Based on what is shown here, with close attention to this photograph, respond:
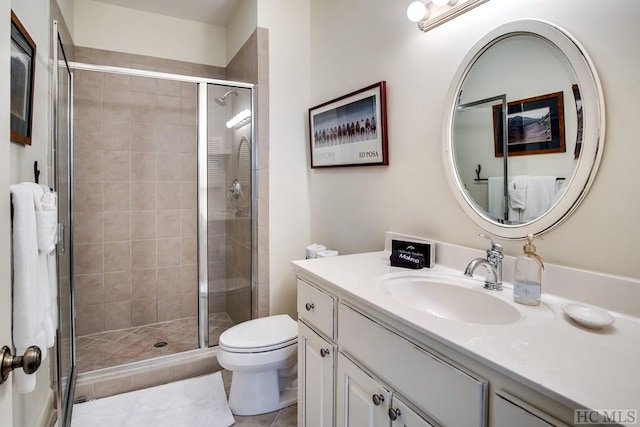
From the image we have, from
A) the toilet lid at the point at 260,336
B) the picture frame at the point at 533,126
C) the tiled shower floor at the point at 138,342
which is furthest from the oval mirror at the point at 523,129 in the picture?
the tiled shower floor at the point at 138,342

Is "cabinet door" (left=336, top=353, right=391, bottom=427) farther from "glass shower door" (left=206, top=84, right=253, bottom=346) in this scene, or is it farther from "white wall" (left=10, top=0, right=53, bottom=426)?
"glass shower door" (left=206, top=84, right=253, bottom=346)

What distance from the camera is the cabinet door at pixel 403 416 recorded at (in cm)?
89

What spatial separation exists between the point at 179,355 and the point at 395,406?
1848 mm

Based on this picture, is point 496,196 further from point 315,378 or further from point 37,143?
point 37,143

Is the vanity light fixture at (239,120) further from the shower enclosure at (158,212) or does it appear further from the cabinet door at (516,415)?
the cabinet door at (516,415)

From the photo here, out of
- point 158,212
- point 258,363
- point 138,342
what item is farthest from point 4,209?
point 158,212

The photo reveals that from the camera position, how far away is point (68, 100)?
6.55 ft

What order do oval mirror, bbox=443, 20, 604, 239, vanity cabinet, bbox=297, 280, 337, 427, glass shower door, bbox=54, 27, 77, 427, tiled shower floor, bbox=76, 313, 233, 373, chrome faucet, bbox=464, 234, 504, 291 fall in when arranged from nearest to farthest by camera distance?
oval mirror, bbox=443, 20, 604, 239 → chrome faucet, bbox=464, 234, 504, 291 → vanity cabinet, bbox=297, 280, 337, 427 → glass shower door, bbox=54, 27, 77, 427 → tiled shower floor, bbox=76, 313, 233, 373

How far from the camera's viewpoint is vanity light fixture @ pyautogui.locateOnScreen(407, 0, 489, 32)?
53.4 inches

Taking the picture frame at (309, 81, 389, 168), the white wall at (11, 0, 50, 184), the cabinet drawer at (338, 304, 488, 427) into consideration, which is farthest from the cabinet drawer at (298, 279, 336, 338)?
the white wall at (11, 0, 50, 184)

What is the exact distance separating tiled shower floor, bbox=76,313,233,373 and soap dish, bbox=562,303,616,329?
7.14 feet

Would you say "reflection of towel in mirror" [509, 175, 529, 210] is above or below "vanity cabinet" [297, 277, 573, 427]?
above

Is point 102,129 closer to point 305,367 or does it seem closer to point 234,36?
point 234,36

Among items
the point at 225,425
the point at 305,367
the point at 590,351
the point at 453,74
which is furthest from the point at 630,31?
the point at 225,425
